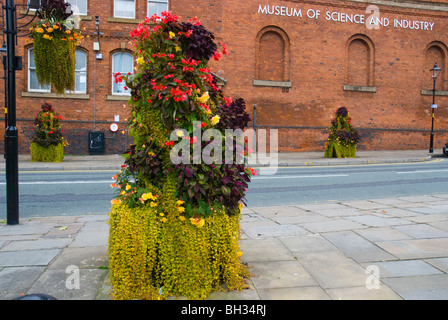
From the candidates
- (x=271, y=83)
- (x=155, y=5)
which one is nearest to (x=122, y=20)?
(x=155, y=5)

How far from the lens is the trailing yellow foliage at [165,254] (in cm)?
303

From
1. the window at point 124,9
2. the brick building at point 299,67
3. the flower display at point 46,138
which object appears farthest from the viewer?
the window at point 124,9

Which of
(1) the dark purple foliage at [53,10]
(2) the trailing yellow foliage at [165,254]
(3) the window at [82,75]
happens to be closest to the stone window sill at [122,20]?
(3) the window at [82,75]

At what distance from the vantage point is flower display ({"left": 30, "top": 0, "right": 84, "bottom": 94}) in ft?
16.9

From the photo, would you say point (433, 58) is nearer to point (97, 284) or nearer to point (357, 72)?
point (357, 72)

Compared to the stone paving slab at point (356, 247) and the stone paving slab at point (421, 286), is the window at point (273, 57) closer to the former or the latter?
the stone paving slab at point (356, 247)

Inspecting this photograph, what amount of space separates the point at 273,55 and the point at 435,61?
11.2 m

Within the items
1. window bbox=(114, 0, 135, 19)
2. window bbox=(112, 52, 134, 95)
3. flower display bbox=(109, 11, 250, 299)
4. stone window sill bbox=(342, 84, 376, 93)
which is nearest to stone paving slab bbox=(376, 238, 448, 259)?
flower display bbox=(109, 11, 250, 299)

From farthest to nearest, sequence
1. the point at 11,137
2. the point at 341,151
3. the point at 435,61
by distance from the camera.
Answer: the point at 435,61, the point at 341,151, the point at 11,137

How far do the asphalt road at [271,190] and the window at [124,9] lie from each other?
36.6 ft

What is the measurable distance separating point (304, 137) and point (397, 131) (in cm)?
644

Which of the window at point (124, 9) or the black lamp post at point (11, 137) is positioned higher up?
the window at point (124, 9)

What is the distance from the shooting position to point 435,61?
24.1m

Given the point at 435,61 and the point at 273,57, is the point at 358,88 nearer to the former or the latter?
the point at 273,57
